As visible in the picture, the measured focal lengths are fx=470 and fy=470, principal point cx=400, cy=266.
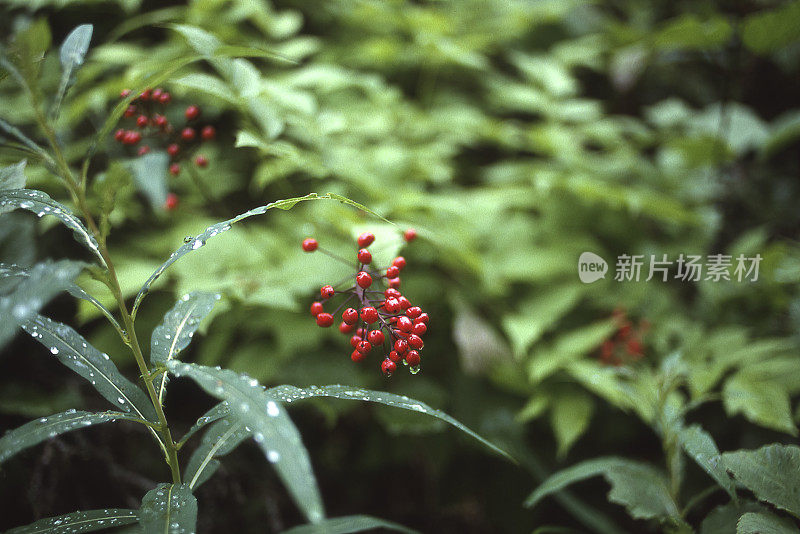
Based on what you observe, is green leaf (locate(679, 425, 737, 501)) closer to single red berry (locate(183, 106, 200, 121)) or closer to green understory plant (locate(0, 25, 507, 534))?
green understory plant (locate(0, 25, 507, 534))

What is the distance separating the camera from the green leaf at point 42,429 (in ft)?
2.59

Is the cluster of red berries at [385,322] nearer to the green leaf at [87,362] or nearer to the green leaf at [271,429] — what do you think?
the green leaf at [271,429]

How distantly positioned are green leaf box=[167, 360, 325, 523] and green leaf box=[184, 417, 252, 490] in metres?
0.29

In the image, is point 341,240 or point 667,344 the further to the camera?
point 667,344

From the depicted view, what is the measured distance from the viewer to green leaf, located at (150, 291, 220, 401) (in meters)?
1.01

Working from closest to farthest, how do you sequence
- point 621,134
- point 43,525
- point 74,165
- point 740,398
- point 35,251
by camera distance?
1. point 43,525
2. point 740,398
3. point 35,251
4. point 74,165
5. point 621,134

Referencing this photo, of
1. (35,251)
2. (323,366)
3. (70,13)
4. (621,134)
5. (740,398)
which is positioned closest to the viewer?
(740,398)

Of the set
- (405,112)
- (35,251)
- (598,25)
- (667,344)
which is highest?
(598,25)

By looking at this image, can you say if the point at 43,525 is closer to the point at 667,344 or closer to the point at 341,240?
the point at 341,240

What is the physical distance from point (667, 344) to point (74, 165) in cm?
286

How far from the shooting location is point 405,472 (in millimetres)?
2447

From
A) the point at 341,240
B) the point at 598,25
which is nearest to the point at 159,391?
the point at 341,240

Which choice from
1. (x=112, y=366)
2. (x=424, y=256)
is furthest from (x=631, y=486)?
(x=112, y=366)

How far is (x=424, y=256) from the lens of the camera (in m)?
2.19
